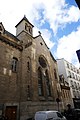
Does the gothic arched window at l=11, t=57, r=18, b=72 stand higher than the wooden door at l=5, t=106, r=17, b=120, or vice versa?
the gothic arched window at l=11, t=57, r=18, b=72

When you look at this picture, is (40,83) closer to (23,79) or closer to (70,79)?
(23,79)

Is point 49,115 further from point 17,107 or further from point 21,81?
point 21,81

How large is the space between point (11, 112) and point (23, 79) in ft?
14.4

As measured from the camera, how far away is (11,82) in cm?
1517

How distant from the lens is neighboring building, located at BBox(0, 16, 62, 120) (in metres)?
14.4

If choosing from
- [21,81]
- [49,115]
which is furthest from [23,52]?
[49,115]

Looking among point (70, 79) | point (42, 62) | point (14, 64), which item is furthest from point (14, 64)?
point (70, 79)

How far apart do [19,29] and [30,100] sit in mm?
14115

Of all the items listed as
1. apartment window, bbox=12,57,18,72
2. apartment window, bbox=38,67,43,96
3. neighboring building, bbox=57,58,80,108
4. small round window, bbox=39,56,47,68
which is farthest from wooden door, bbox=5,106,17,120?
neighboring building, bbox=57,58,80,108

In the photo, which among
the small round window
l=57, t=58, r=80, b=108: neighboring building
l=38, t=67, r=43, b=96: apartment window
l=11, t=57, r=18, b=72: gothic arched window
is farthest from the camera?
l=57, t=58, r=80, b=108: neighboring building

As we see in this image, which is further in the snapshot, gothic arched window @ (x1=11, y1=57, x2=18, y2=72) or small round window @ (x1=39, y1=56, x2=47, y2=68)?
small round window @ (x1=39, y1=56, x2=47, y2=68)

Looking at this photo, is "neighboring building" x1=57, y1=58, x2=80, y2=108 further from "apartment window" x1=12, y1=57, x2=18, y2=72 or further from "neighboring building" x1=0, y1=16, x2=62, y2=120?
"apartment window" x1=12, y1=57, x2=18, y2=72

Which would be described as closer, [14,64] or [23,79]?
[23,79]

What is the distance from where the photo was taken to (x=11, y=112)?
14188mm
